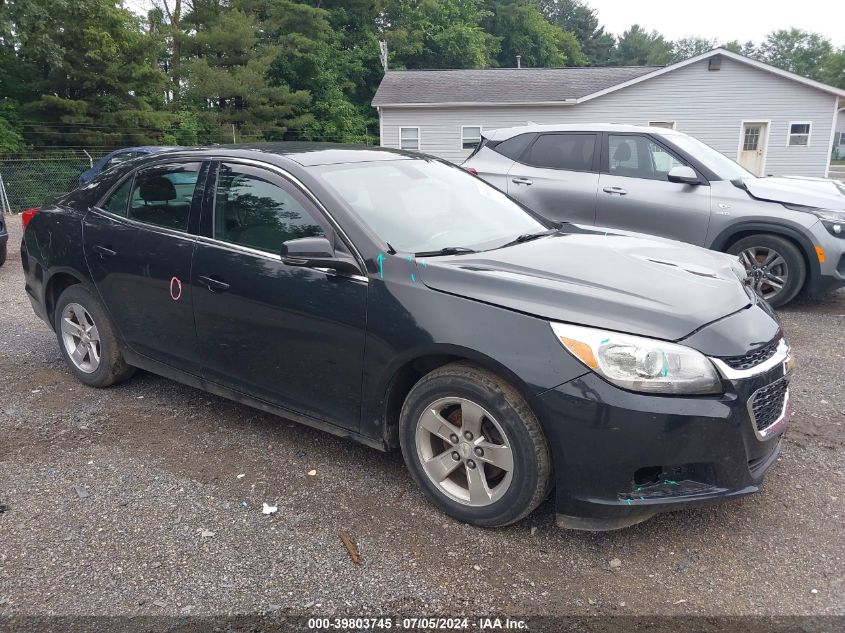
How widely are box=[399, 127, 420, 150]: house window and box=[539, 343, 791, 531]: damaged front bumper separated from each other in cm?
2357

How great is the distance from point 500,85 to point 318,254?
24.2 m

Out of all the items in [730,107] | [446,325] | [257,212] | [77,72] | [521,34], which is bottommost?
[446,325]

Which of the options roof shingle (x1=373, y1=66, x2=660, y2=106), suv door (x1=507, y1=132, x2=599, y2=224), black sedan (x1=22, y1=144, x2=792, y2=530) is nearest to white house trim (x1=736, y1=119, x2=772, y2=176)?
roof shingle (x1=373, y1=66, x2=660, y2=106)

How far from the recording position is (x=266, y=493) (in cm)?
334

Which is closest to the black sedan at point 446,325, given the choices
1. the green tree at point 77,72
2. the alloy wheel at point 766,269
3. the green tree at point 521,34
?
the alloy wheel at point 766,269

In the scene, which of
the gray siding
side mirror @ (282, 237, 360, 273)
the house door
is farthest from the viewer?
the house door

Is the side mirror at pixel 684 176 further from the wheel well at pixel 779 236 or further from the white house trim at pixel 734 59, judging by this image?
the white house trim at pixel 734 59

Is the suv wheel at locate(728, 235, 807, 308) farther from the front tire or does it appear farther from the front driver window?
the front tire

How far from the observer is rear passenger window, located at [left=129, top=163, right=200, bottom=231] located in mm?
3922

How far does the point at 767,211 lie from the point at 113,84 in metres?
24.2

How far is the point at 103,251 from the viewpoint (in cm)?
427

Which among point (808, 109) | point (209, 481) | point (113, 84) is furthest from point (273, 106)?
point (209, 481)

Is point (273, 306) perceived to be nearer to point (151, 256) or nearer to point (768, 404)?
point (151, 256)

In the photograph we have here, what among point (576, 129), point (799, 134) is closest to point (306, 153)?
point (576, 129)
